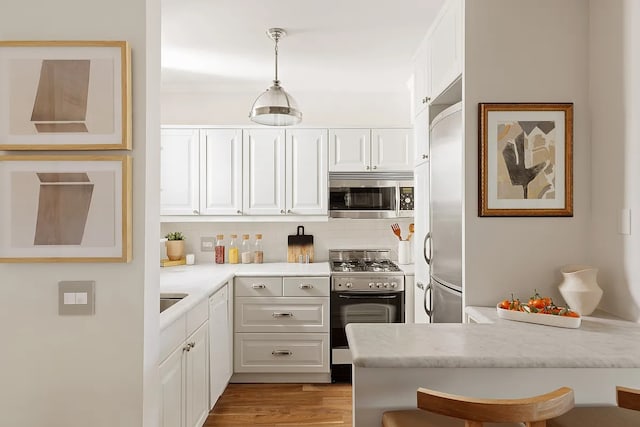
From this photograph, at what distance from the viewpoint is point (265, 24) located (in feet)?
9.61

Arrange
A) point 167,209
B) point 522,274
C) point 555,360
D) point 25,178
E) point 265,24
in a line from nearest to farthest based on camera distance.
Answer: point 555,360 → point 25,178 → point 522,274 → point 265,24 → point 167,209

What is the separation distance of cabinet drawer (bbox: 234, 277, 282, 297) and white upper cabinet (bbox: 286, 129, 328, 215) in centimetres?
72

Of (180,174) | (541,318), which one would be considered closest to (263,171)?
(180,174)

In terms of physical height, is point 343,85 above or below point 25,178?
above

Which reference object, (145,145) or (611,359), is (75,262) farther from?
(611,359)

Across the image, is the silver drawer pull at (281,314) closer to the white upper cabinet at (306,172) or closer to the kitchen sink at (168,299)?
the white upper cabinet at (306,172)

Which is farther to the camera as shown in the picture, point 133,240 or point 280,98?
point 280,98

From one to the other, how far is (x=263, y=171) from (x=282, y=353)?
1.60 metres

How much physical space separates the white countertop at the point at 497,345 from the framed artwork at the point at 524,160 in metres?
0.60

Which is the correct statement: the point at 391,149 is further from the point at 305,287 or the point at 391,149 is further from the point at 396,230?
the point at 305,287

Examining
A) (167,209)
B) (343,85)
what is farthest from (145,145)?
(343,85)

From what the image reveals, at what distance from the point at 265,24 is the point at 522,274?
219 cm

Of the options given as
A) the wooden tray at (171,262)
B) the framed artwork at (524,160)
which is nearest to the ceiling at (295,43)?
the framed artwork at (524,160)

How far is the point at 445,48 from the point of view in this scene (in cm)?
260
